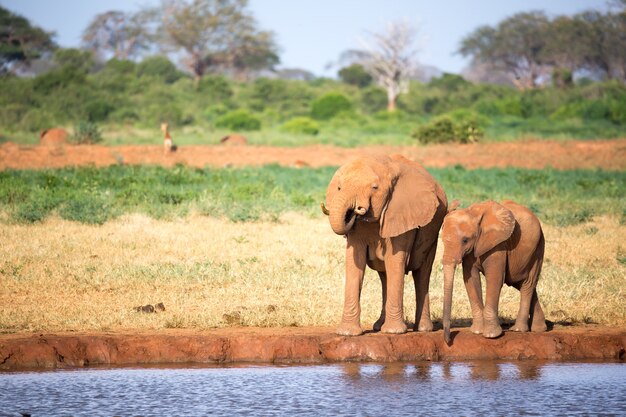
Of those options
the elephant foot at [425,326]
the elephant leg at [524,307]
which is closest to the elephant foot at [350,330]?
the elephant foot at [425,326]

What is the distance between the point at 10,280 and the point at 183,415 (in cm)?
528

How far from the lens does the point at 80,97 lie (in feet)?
148

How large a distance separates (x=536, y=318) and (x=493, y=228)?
3.53 ft

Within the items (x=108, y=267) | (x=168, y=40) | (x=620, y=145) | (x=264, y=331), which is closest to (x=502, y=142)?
(x=620, y=145)

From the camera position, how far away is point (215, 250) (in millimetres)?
14609

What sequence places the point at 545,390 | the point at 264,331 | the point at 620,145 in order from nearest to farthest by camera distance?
the point at 545,390
the point at 264,331
the point at 620,145

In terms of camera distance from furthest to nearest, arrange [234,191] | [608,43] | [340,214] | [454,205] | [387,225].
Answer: [608,43], [234,191], [454,205], [387,225], [340,214]

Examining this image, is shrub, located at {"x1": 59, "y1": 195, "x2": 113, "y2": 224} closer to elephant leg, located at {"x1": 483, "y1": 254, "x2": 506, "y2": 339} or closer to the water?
the water

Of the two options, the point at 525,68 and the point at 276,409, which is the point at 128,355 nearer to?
the point at 276,409

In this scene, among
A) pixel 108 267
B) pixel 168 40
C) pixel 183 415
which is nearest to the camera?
pixel 183 415

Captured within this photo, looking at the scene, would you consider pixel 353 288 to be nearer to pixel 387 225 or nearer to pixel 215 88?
pixel 387 225

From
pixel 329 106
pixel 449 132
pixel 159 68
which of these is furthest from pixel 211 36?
pixel 449 132

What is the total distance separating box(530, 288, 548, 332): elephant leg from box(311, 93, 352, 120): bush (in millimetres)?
40445

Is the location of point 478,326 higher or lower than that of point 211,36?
lower
